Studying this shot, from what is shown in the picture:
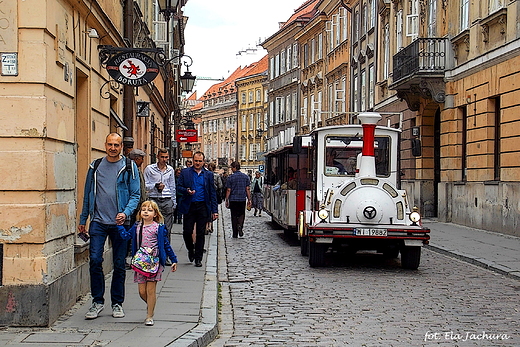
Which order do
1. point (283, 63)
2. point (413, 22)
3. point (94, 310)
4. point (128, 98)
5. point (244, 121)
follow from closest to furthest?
point (94, 310), point (128, 98), point (413, 22), point (283, 63), point (244, 121)

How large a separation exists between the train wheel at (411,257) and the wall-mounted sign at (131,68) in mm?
5042

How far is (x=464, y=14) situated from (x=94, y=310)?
18794 millimetres

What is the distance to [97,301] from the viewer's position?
848 cm

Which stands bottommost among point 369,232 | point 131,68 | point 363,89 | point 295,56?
point 369,232

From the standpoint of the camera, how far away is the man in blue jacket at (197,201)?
1376 centimetres

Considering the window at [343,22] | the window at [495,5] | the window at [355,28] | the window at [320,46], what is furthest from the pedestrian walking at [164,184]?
the window at [320,46]

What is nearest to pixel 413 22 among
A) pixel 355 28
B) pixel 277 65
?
pixel 355 28

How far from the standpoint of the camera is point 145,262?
27.1ft

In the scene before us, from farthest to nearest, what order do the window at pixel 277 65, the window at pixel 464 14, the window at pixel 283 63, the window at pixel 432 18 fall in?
the window at pixel 277 65 < the window at pixel 283 63 < the window at pixel 432 18 < the window at pixel 464 14

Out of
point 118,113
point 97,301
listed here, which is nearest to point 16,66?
point 97,301

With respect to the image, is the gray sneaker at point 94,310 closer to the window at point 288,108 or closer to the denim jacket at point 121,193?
the denim jacket at point 121,193

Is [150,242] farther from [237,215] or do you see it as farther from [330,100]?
[330,100]

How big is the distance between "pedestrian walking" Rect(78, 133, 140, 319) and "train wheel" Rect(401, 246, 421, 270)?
20.9 feet

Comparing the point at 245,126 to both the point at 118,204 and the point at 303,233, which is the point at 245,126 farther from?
the point at 118,204
